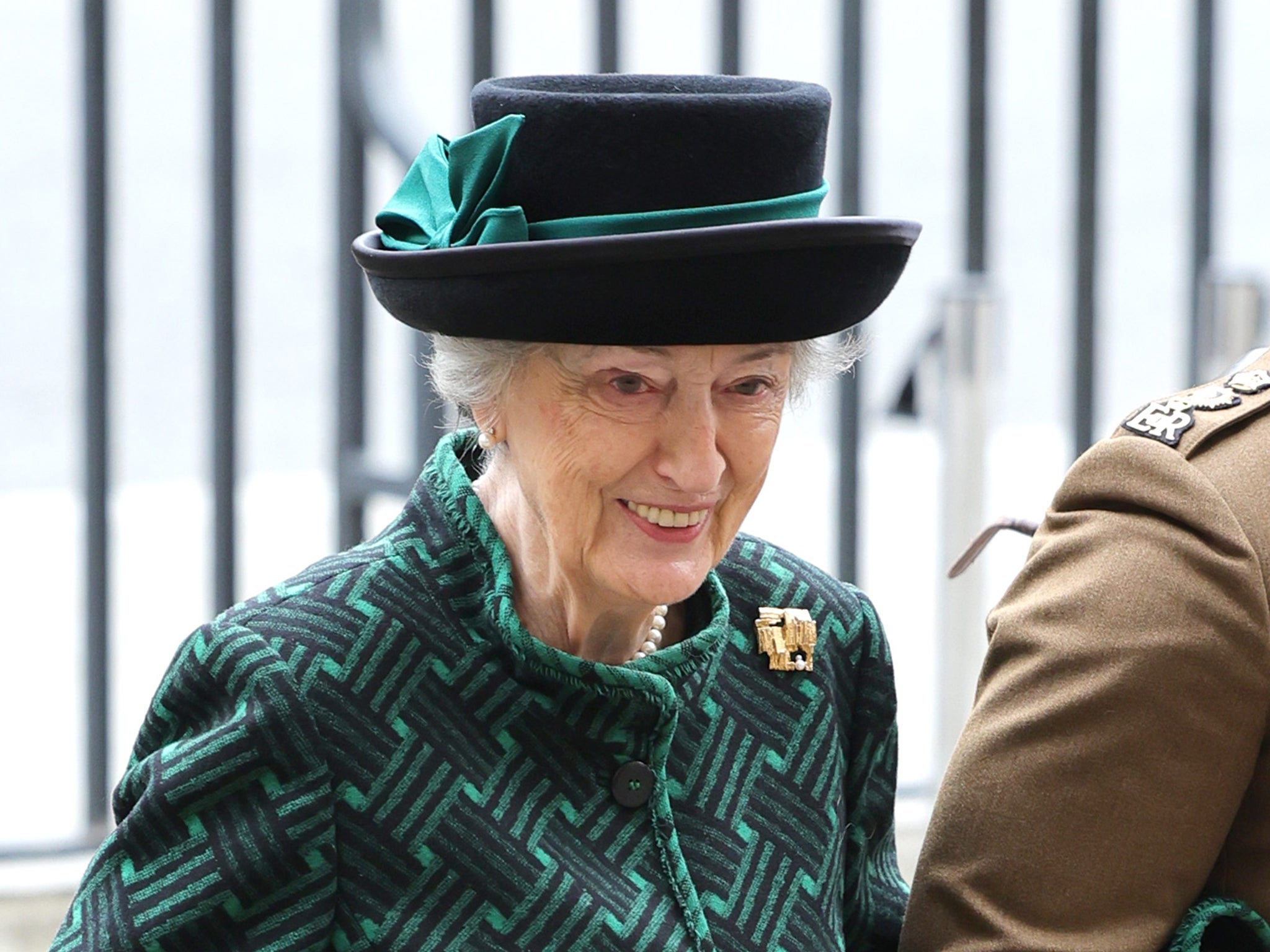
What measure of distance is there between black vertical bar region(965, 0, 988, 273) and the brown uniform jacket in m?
2.15

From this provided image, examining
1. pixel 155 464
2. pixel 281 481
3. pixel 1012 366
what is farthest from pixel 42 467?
pixel 1012 366

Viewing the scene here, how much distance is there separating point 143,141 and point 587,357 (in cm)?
681

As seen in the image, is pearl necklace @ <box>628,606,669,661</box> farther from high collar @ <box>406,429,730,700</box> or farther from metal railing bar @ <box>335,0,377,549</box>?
metal railing bar @ <box>335,0,377,549</box>

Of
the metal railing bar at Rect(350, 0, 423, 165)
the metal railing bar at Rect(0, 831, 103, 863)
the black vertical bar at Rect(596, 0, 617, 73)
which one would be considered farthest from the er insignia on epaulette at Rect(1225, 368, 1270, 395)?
the metal railing bar at Rect(0, 831, 103, 863)

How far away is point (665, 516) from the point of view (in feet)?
6.00

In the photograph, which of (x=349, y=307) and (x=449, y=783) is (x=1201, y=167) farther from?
(x=449, y=783)

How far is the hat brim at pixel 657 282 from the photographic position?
1.70m

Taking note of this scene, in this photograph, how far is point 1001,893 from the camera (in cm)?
187

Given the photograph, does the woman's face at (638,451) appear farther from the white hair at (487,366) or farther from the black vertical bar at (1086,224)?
the black vertical bar at (1086,224)

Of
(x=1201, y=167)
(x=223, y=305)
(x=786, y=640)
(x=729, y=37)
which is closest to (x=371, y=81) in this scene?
(x=223, y=305)

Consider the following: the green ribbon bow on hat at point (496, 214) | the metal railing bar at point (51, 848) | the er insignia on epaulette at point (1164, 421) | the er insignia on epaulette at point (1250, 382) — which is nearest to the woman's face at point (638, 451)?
the green ribbon bow on hat at point (496, 214)

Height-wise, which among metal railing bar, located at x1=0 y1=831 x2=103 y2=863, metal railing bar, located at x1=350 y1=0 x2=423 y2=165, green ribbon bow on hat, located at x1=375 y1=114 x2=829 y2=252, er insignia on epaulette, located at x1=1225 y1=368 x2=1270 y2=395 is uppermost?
metal railing bar, located at x1=350 y1=0 x2=423 y2=165

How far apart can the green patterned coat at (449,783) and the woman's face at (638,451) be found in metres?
0.10

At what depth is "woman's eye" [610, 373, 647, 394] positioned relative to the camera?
1.79 meters
